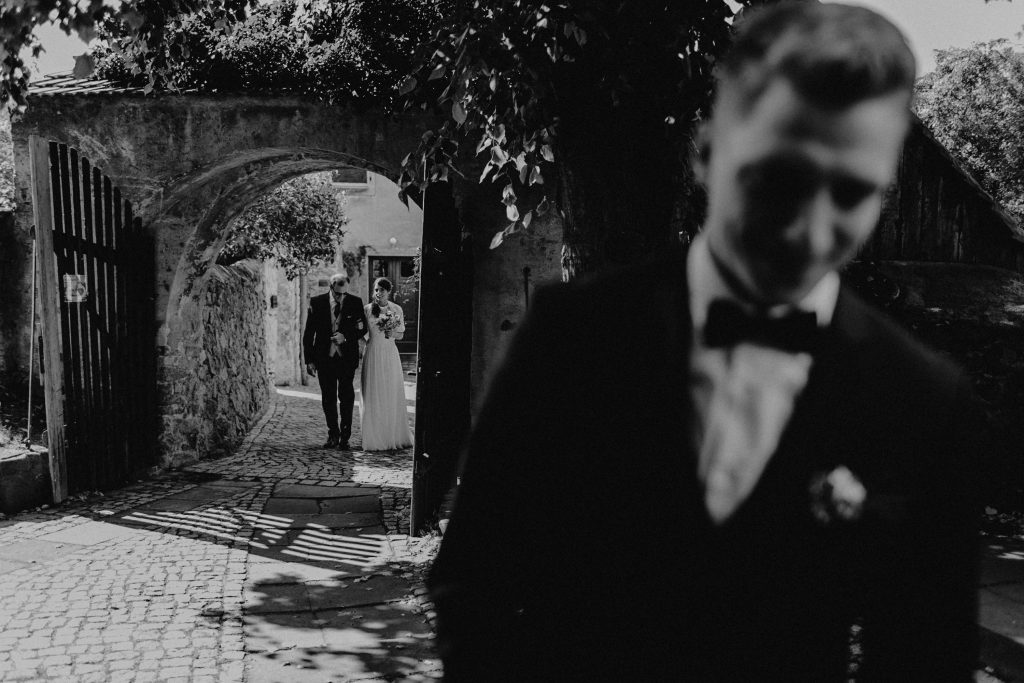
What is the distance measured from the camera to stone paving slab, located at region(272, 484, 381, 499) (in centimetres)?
712

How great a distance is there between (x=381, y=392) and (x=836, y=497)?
8766 mm

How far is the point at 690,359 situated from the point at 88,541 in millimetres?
5794

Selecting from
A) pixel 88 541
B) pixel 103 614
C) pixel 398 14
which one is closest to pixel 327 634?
pixel 103 614

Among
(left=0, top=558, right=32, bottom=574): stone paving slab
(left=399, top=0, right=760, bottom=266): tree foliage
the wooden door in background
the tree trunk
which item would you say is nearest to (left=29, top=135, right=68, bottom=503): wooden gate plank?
(left=0, top=558, right=32, bottom=574): stone paving slab

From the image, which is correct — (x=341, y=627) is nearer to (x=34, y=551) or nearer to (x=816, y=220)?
(x=34, y=551)

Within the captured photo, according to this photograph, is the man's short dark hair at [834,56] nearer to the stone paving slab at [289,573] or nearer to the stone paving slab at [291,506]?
the stone paving slab at [289,573]

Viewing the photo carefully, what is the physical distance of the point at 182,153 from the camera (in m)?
7.54

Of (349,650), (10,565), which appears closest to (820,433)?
(349,650)

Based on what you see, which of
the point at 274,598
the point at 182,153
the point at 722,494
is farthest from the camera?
the point at 182,153

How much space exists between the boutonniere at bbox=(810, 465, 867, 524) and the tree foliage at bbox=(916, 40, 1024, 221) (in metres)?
15.8

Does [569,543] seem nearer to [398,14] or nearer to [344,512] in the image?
[344,512]

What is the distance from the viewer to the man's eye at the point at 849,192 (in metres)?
0.79

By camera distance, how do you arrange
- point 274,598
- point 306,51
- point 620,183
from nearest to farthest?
point 620,183 < point 274,598 < point 306,51

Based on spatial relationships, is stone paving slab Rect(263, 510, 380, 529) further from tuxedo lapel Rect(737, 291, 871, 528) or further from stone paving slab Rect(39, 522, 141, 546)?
tuxedo lapel Rect(737, 291, 871, 528)
